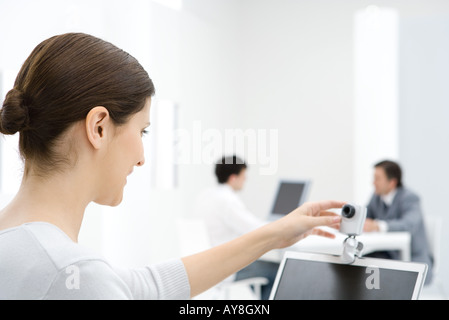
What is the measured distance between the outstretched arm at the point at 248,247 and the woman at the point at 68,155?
14 cm

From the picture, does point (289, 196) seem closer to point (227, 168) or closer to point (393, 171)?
point (227, 168)

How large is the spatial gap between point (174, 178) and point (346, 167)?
72.3 inches

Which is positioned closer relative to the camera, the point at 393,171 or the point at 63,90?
the point at 63,90

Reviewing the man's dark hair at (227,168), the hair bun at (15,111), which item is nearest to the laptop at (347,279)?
the hair bun at (15,111)

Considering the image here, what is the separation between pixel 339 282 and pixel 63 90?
2.25 ft

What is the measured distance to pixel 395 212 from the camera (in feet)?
12.8

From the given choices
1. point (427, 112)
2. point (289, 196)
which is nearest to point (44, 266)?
point (289, 196)

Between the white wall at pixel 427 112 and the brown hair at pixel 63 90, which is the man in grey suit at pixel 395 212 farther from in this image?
the brown hair at pixel 63 90

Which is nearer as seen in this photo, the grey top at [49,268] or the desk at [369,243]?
the grey top at [49,268]

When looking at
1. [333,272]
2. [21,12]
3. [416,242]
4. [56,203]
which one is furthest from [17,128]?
[416,242]

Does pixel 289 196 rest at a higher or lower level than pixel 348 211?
lower

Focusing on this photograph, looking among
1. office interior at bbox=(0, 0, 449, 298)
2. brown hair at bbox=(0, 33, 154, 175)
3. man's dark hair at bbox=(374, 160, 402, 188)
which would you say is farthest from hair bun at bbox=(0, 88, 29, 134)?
man's dark hair at bbox=(374, 160, 402, 188)

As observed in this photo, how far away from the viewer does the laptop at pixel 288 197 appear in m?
3.80

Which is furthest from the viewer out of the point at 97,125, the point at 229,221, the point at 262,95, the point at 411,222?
the point at 262,95
